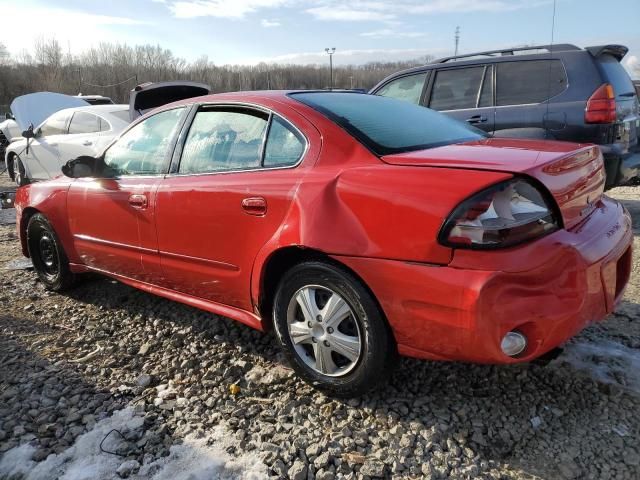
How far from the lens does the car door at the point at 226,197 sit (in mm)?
2574

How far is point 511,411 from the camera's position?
2.38 meters

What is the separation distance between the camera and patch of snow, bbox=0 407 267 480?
2072 millimetres

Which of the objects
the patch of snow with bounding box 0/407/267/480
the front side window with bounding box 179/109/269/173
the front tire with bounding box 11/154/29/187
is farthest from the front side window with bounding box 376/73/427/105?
the front tire with bounding box 11/154/29/187

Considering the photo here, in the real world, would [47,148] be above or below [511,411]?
above

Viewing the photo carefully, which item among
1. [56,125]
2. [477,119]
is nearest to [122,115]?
[56,125]

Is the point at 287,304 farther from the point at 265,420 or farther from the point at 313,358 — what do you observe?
the point at 265,420

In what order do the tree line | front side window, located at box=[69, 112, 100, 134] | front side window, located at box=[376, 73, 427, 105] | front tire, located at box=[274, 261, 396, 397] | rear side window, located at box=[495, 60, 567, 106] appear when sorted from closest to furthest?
front tire, located at box=[274, 261, 396, 397]
rear side window, located at box=[495, 60, 567, 106]
front side window, located at box=[376, 73, 427, 105]
front side window, located at box=[69, 112, 100, 134]
the tree line

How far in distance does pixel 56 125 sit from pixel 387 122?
724cm

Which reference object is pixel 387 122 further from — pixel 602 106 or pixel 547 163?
pixel 602 106

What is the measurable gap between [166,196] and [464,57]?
4450 mm

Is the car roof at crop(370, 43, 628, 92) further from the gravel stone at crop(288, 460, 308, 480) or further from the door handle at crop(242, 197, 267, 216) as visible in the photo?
the gravel stone at crop(288, 460, 308, 480)

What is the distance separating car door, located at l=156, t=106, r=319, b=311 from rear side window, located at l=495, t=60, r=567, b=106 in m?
3.71

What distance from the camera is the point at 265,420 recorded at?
2406 millimetres

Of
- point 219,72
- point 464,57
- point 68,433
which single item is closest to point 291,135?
point 68,433
